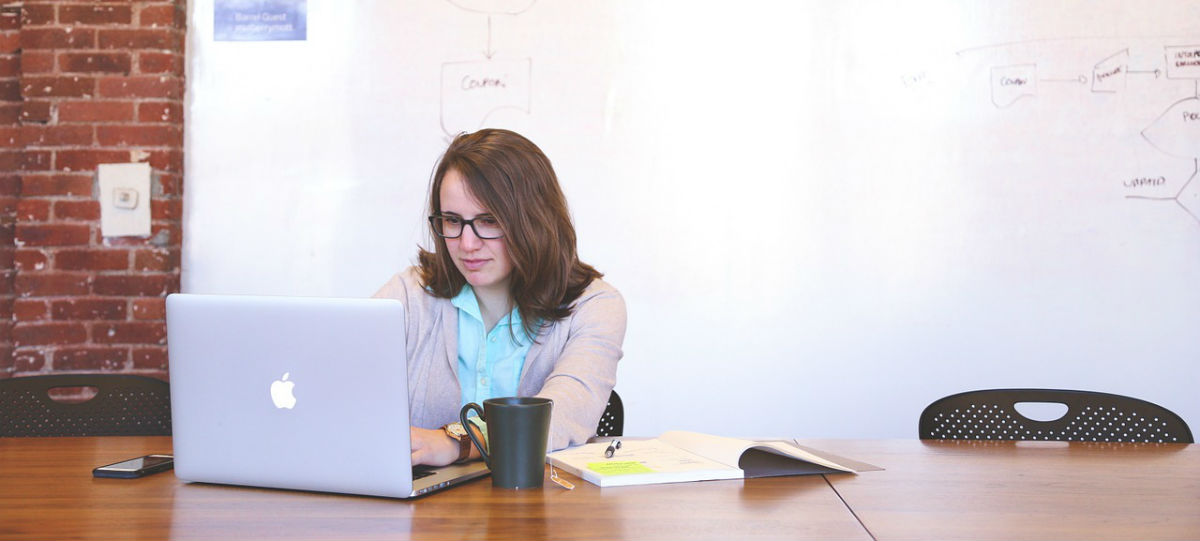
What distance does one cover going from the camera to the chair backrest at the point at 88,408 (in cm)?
200

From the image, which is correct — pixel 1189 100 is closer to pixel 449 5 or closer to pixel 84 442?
pixel 449 5

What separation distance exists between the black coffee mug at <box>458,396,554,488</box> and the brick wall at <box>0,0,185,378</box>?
205cm

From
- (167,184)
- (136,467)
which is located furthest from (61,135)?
(136,467)

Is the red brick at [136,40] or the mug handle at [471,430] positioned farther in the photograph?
the red brick at [136,40]

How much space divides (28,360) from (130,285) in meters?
0.37

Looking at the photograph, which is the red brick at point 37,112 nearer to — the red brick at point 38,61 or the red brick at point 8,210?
the red brick at point 38,61

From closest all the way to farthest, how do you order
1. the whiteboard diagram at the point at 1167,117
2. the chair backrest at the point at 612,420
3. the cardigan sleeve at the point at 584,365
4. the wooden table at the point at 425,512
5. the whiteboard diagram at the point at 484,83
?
the wooden table at the point at 425,512 < the cardigan sleeve at the point at 584,365 < the chair backrest at the point at 612,420 < the whiteboard diagram at the point at 1167,117 < the whiteboard diagram at the point at 484,83

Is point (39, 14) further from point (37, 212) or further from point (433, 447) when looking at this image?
point (433, 447)

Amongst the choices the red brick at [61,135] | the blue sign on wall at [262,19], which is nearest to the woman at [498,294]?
the blue sign on wall at [262,19]

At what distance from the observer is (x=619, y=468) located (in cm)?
144

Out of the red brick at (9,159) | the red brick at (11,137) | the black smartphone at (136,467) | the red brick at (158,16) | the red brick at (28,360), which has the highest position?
the red brick at (158,16)

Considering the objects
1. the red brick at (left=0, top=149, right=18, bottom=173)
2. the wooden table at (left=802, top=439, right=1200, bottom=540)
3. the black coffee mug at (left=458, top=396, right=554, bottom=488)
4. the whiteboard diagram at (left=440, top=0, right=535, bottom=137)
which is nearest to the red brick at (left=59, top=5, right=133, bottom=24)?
the red brick at (left=0, top=149, right=18, bottom=173)

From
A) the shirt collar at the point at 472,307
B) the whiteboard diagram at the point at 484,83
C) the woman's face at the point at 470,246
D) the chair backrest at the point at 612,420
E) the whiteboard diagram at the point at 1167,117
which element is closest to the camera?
the woman's face at the point at 470,246

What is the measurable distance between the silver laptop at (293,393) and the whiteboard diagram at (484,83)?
5.88 feet
